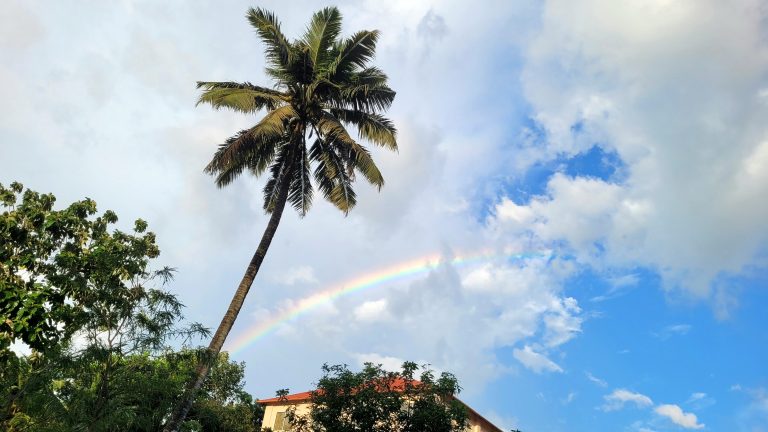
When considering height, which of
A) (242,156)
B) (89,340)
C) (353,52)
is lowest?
(89,340)

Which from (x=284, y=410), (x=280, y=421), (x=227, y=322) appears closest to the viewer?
(x=227, y=322)

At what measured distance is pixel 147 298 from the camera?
18.0m

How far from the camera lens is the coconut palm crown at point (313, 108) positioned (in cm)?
1969

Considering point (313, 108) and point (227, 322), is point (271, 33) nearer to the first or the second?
point (313, 108)

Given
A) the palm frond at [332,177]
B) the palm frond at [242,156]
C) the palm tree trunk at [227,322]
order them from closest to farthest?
the palm tree trunk at [227,322], the palm frond at [242,156], the palm frond at [332,177]

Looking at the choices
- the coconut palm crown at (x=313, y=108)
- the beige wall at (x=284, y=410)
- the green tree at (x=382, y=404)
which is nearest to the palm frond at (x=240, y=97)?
the coconut palm crown at (x=313, y=108)

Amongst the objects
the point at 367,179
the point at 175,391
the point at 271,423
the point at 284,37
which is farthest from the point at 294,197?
the point at 271,423

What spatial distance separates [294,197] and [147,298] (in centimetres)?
620

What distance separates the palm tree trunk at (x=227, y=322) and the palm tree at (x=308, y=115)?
46 mm

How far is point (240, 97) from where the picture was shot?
63.8 feet

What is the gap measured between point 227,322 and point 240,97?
7.38 m

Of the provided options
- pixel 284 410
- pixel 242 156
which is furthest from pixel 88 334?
pixel 284 410

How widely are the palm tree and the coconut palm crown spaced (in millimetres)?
33

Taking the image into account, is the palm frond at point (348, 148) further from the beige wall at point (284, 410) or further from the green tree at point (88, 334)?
the beige wall at point (284, 410)
